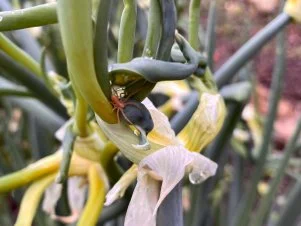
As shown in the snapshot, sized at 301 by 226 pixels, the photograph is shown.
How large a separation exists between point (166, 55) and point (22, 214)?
174 millimetres

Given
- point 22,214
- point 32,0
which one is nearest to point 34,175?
point 22,214

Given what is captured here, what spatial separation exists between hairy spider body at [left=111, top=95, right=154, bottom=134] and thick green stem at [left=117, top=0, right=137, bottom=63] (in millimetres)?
18

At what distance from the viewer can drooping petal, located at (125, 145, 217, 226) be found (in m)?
0.29

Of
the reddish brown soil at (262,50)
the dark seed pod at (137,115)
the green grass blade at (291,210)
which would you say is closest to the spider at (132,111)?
the dark seed pod at (137,115)

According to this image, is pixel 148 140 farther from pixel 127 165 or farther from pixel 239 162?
pixel 239 162

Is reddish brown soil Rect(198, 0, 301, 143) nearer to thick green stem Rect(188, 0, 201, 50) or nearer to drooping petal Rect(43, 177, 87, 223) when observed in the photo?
drooping petal Rect(43, 177, 87, 223)

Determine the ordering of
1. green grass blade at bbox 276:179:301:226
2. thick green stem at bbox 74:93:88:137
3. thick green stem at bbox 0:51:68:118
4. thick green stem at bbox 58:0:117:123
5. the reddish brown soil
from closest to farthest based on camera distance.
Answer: thick green stem at bbox 58:0:117:123 → thick green stem at bbox 74:93:88:137 → thick green stem at bbox 0:51:68:118 → green grass blade at bbox 276:179:301:226 → the reddish brown soil

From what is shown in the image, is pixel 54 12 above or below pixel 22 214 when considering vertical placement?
above

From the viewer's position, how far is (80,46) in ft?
0.74

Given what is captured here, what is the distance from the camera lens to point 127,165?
0.51 metres

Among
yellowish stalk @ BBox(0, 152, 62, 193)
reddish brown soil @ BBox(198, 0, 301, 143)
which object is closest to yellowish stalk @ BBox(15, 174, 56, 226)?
yellowish stalk @ BBox(0, 152, 62, 193)

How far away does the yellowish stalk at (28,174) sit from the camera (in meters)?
0.39

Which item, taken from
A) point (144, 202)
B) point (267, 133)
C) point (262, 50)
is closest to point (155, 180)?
point (144, 202)

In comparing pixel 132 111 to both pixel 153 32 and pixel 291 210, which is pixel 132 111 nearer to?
pixel 153 32
